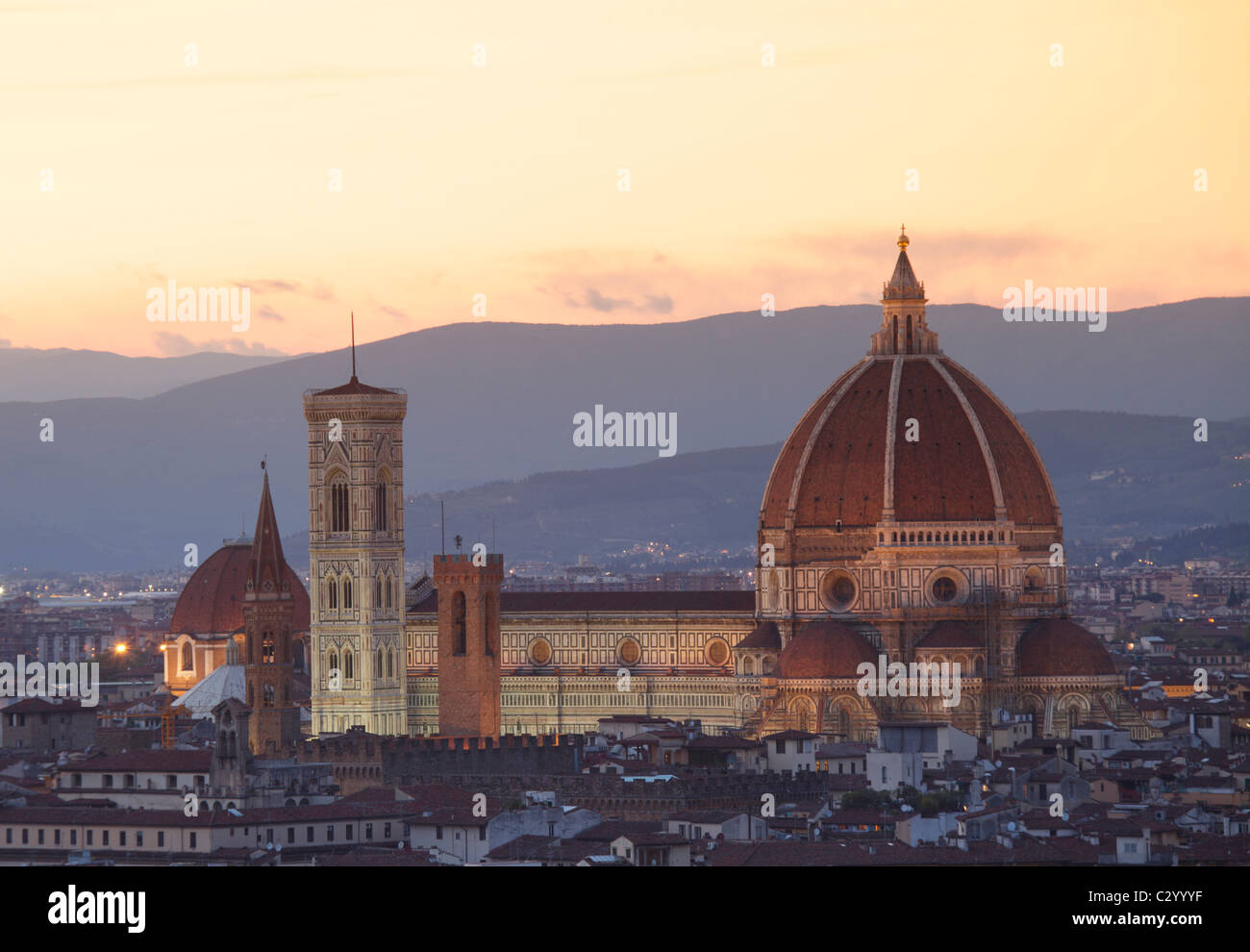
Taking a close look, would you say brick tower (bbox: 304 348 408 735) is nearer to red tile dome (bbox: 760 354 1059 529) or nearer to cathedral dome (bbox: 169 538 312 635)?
red tile dome (bbox: 760 354 1059 529)

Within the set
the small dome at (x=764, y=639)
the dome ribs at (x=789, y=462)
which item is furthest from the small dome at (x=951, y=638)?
the dome ribs at (x=789, y=462)

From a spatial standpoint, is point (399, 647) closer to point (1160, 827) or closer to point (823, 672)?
point (823, 672)

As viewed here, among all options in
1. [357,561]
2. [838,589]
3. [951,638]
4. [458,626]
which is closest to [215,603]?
[357,561]

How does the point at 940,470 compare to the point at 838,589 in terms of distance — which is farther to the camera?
the point at 838,589

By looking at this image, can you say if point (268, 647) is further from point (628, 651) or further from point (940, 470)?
point (940, 470)

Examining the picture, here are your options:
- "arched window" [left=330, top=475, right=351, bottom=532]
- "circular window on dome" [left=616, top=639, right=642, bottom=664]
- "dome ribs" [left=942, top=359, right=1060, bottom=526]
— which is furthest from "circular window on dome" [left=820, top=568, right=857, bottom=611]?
"arched window" [left=330, top=475, right=351, bottom=532]
